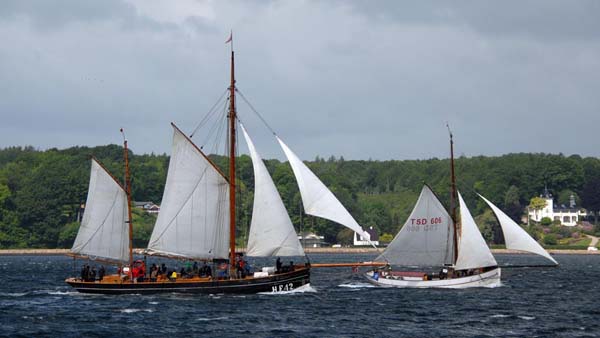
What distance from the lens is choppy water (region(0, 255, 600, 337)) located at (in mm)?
60969

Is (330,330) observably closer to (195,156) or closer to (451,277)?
(195,156)

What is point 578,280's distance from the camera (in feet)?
370

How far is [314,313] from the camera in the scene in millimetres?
70125

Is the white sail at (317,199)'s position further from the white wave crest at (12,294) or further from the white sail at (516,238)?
the white wave crest at (12,294)

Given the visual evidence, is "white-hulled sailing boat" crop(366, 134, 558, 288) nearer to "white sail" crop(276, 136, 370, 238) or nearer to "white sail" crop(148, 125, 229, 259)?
"white sail" crop(276, 136, 370, 238)

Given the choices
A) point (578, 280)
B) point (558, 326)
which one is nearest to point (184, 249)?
point (558, 326)

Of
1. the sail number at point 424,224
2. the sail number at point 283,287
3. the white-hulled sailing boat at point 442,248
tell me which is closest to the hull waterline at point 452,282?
the white-hulled sailing boat at point 442,248

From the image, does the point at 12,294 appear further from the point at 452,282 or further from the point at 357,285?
the point at 452,282

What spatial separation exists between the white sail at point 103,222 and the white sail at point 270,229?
11301 mm

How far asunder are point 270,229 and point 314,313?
9373 millimetres

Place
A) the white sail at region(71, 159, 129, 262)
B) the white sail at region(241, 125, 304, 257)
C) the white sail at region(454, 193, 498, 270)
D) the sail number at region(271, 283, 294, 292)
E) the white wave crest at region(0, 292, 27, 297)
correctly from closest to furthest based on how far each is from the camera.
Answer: the white sail at region(241, 125, 304, 257) < the sail number at region(271, 283, 294, 292) < the white sail at region(71, 159, 129, 262) < the white wave crest at region(0, 292, 27, 297) < the white sail at region(454, 193, 498, 270)

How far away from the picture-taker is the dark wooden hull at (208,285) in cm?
7800

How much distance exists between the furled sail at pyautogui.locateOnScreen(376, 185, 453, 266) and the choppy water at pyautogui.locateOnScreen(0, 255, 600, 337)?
10.9 ft

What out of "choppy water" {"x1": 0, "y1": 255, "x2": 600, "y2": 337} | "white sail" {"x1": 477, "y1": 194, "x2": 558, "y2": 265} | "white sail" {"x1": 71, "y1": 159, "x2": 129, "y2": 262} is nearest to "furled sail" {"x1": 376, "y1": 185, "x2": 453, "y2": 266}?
"choppy water" {"x1": 0, "y1": 255, "x2": 600, "y2": 337}
